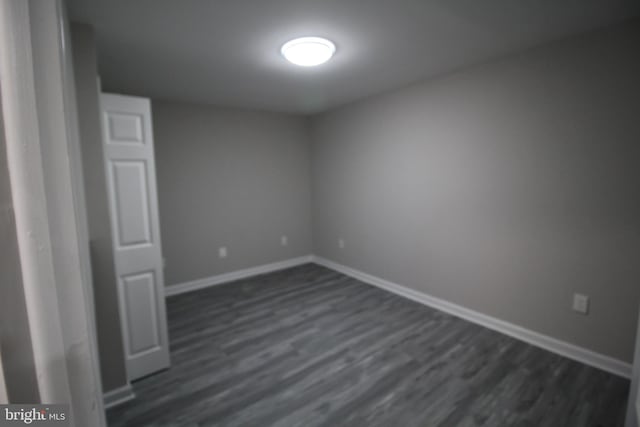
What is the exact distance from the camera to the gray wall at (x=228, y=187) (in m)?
3.67

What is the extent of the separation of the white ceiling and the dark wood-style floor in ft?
7.73

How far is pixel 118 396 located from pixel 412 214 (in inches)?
117

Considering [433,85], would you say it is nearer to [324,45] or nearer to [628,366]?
[324,45]

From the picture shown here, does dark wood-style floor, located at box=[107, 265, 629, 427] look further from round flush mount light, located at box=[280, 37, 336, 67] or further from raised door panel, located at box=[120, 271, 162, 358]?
round flush mount light, located at box=[280, 37, 336, 67]

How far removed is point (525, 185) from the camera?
7.93 feet

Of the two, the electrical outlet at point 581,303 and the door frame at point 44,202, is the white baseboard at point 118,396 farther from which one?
the electrical outlet at point 581,303

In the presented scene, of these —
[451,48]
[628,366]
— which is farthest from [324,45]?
[628,366]

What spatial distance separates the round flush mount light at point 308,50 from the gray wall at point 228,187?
2.06 meters

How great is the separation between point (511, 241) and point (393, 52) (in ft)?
6.05

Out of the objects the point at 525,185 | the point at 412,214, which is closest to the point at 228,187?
the point at 412,214

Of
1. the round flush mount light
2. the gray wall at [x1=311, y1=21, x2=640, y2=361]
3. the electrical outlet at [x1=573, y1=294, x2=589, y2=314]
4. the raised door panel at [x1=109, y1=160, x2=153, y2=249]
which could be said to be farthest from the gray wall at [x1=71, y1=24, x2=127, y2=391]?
the electrical outlet at [x1=573, y1=294, x2=589, y2=314]

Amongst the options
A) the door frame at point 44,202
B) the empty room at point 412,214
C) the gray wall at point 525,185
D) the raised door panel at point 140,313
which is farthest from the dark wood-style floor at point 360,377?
the door frame at point 44,202

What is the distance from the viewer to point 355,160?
3949mm

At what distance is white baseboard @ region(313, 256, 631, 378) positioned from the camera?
2105 mm
